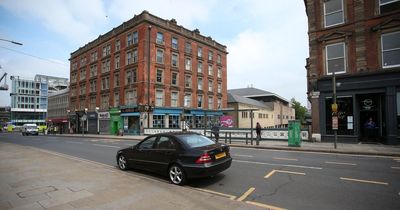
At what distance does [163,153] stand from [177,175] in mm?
859

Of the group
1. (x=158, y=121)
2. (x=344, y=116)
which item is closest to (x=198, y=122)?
(x=158, y=121)

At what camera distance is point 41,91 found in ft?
342

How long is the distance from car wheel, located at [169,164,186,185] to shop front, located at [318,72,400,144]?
48.1ft

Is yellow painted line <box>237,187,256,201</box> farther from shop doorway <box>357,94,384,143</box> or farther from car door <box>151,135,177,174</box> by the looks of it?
shop doorway <box>357,94,384,143</box>

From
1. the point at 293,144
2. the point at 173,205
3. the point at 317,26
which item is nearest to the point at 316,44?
the point at 317,26

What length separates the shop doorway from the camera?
16.1 meters

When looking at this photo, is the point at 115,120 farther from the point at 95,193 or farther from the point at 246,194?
the point at 246,194

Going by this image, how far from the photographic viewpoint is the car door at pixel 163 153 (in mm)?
6940

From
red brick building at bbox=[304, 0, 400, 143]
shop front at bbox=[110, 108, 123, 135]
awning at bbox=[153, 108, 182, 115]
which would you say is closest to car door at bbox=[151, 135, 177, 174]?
red brick building at bbox=[304, 0, 400, 143]

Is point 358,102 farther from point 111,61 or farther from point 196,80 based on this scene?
point 111,61

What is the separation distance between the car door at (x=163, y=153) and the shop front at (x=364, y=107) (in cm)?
1452

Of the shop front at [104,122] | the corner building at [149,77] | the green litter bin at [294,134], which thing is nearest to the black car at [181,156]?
the green litter bin at [294,134]

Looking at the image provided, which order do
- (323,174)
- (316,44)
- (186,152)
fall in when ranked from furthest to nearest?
(316,44) < (323,174) < (186,152)

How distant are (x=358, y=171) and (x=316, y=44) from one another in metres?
13.2
